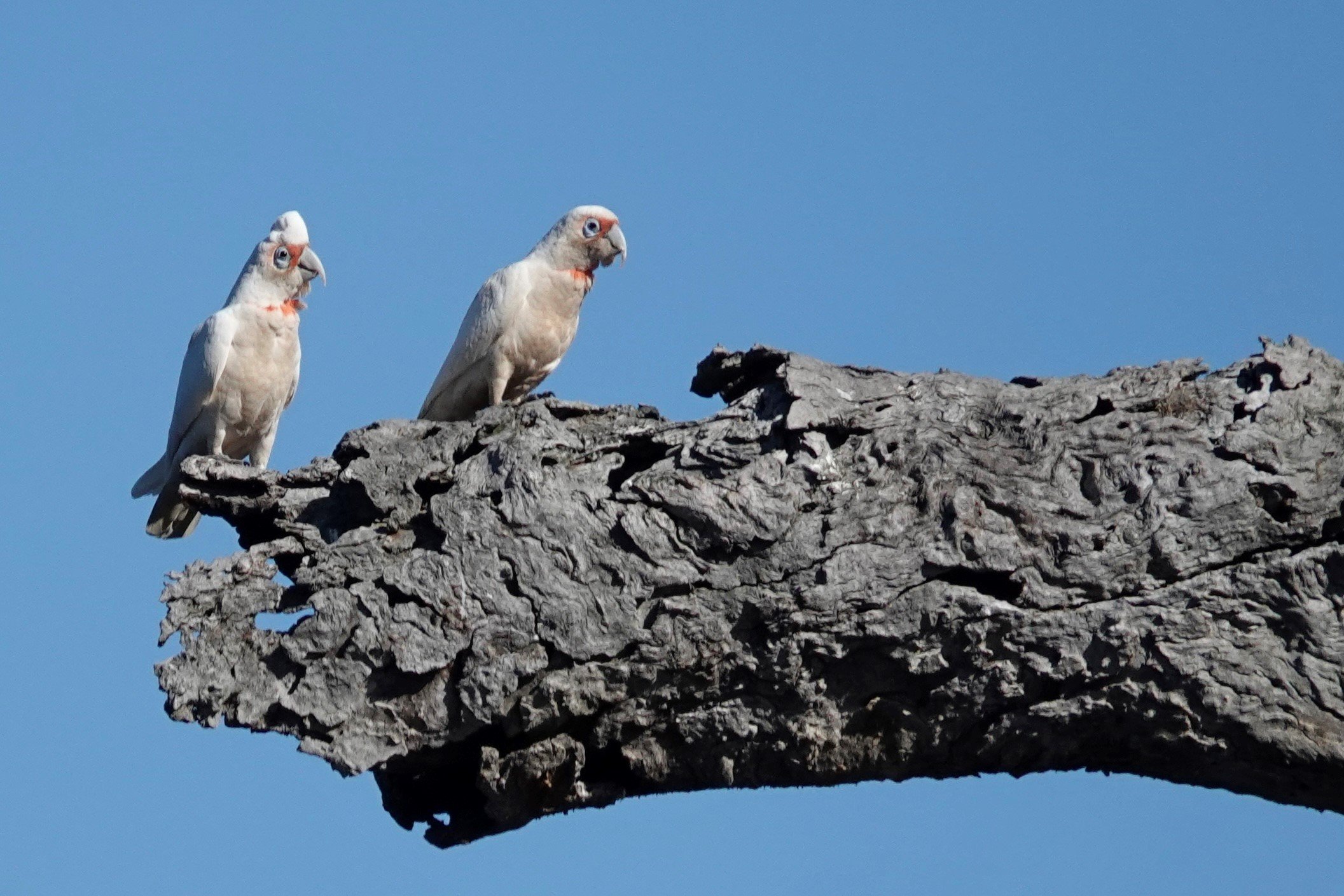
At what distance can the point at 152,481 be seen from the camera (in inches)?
449

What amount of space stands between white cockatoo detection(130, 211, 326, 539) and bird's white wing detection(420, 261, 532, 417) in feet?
3.81

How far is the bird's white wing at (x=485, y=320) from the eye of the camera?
11266mm

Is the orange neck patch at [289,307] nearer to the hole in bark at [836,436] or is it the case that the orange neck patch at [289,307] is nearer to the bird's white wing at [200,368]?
the bird's white wing at [200,368]

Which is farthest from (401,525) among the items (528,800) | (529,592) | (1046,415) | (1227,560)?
(1227,560)

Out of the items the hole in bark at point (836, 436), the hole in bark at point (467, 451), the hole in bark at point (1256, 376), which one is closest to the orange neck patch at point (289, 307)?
the hole in bark at point (467, 451)

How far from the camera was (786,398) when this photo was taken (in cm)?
734

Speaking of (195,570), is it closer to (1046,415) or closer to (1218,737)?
(1046,415)

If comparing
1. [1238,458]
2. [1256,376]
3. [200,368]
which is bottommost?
[1238,458]

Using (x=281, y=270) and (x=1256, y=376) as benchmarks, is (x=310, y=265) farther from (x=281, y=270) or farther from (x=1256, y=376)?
(x=1256, y=376)

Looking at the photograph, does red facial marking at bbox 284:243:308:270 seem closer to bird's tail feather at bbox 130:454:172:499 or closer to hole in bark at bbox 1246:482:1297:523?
bird's tail feather at bbox 130:454:172:499

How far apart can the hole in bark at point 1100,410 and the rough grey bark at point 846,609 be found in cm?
4

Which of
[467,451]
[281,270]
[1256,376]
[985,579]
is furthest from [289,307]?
[1256,376]

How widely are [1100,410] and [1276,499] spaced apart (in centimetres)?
92

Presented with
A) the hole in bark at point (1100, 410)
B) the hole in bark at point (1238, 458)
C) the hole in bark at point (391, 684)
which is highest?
the hole in bark at point (1100, 410)
